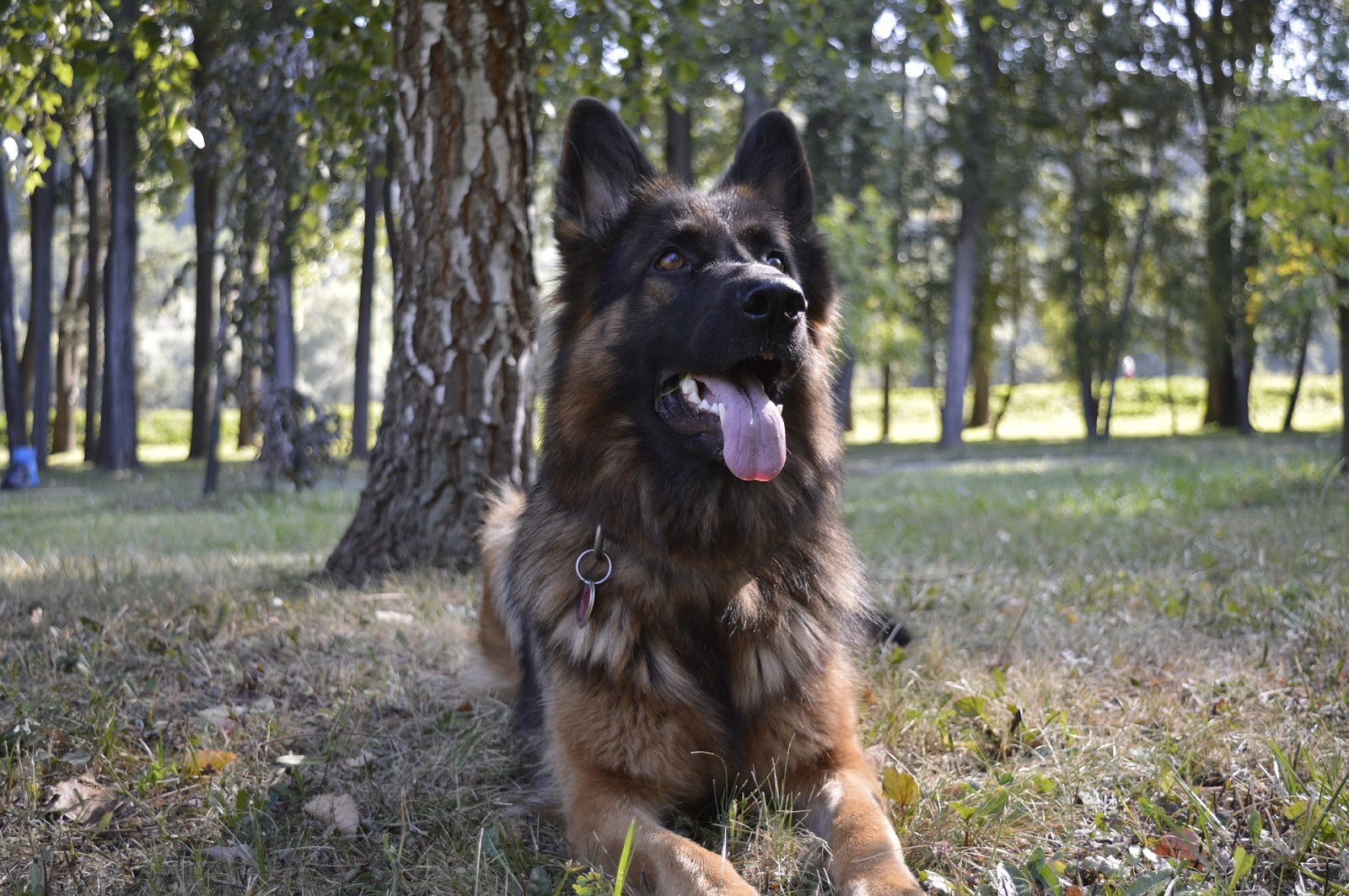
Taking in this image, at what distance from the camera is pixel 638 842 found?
2.28 m

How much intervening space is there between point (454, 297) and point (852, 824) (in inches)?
149

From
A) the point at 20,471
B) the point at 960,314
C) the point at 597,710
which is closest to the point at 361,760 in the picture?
the point at 597,710

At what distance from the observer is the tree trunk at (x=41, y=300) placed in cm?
1608

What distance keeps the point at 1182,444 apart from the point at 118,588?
21312mm

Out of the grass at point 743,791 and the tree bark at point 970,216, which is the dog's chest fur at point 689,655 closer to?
the grass at point 743,791

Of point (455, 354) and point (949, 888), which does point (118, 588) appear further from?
point (949, 888)

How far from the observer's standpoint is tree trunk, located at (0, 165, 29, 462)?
13.9 metres

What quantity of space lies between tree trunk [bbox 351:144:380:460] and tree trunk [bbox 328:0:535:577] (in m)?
10.9

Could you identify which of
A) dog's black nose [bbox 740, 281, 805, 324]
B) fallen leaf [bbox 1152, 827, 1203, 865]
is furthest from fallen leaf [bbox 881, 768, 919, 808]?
dog's black nose [bbox 740, 281, 805, 324]

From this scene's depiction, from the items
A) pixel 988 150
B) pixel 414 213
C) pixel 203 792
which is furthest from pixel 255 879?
pixel 988 150

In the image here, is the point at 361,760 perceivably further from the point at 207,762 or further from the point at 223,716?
the point at 223,716

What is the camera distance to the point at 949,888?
214 cm

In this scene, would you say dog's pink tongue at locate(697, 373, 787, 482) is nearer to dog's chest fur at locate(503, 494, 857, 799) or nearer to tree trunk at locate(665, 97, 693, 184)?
dog's chest fur at locate(503, 494, 857, 799)

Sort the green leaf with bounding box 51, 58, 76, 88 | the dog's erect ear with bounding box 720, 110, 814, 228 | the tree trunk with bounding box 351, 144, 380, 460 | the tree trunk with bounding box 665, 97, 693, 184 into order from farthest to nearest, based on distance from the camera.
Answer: the tree trunk with bounding box 665, 97, 693, 184 < the tree trunk with bounding box 351, 144, 380, 460 < the green leaf with bounding box 51, 58, 76, 88 < the dog's erect ear with bounding box 720, 110, 814, 228
